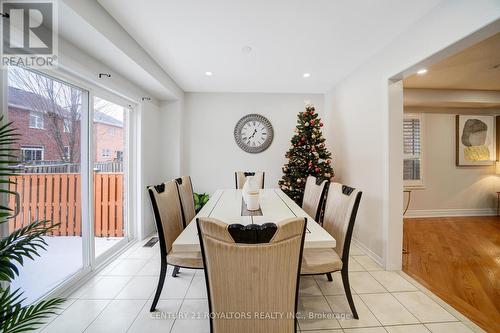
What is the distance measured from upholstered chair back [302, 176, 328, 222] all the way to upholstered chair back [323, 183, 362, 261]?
14 centimetres

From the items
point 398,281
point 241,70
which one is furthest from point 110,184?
point 398,281

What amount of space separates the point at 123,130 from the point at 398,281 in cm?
385

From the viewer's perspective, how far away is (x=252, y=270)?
100cm

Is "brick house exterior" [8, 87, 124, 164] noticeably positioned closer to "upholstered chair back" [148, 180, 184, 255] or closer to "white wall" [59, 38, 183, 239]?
"white wall" [59, 38, 183, 239]

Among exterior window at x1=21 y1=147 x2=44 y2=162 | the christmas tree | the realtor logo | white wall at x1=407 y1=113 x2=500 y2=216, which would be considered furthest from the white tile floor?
white wall at x1=407 y1=113 x2=500 y2=216

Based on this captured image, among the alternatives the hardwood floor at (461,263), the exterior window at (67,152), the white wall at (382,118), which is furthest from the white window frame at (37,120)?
the hardwood floor at (461,263)

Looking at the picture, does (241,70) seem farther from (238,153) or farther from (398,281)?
(398,281)

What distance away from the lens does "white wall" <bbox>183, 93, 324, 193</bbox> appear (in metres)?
4.09

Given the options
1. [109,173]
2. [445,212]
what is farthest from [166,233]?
[445,212]

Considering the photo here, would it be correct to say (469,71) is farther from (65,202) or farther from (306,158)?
(65,202)

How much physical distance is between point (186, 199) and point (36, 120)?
1.45 meters

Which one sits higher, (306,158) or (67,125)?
(67,125)

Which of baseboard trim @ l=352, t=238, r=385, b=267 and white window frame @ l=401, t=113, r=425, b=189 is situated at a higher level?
white window frame @ l=401, t=113, r=425, b=189

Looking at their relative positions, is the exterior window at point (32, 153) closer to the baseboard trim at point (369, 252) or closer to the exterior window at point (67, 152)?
the exterior window at point (67, 152)
